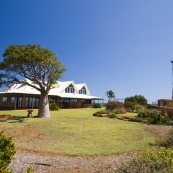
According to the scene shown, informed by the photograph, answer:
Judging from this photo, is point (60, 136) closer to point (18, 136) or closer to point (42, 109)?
point (18, 136)

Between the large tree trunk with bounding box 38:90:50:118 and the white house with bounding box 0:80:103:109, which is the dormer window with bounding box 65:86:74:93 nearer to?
the white house with bounding box 0:80:103:109

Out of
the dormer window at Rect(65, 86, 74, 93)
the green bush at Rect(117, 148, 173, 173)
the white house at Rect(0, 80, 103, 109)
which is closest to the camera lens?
the green bush at Rect(117, 148, 173, 173)

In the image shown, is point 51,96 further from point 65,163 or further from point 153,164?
point 153,164

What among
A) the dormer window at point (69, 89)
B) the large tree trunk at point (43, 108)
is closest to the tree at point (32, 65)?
the large tree trunk at point (43, 108)

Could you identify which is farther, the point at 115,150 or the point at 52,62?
the point at 52,62

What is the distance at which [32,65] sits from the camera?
17.6 m

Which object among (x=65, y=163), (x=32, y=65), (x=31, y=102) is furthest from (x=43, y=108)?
(x=31, y=102)

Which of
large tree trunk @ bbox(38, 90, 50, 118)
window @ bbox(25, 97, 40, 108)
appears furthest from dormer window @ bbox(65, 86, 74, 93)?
large tree trunk @ bbox(38, 90, 50, 118)

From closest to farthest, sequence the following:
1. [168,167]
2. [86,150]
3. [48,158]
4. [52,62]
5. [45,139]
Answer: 1. [168,167]
2. [48,158]
3. [86,150]
4. [45,139]
5. [52,62]

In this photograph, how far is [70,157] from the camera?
656 cm

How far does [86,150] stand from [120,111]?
19.0 meters

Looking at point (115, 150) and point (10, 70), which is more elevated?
point (10, 70)

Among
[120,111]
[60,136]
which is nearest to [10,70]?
[60,136]

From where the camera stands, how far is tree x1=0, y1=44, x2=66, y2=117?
16625 mm
